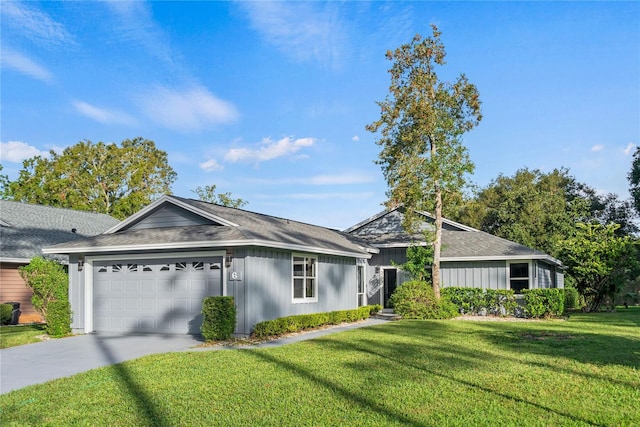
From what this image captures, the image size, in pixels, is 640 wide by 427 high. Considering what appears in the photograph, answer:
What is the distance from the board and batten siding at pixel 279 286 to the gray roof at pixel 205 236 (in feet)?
1.49

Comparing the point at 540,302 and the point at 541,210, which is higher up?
the point at 541,210

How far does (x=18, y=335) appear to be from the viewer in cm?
1524

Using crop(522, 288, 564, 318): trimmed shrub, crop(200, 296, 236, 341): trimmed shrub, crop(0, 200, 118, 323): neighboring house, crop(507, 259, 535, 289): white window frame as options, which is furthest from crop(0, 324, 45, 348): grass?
crop(507, 259, 535, 289): white window frame

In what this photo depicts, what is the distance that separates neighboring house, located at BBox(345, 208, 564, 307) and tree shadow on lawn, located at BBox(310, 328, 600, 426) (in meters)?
9.77

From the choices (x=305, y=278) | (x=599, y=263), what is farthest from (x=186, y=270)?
(x=599, y=263)

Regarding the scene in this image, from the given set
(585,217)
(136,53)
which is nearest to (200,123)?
(136,53)

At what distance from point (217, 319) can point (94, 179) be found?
3603 cm

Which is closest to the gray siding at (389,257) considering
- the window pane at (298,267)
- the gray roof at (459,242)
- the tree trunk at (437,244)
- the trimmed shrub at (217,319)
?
the gray roof at (459,242)

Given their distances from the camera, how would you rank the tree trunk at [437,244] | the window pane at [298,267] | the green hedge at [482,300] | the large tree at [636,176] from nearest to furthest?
the window pane at [298,267]
the green hedge at [482,300]
the tree trunk at [437,244]
the large tree at [636,176]

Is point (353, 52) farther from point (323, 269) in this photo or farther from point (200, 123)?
point (200, 123)

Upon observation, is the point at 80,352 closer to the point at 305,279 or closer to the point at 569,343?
the point at 305,279

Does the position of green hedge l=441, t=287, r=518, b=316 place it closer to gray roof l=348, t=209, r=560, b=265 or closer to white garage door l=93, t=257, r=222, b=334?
gray roof l=348, t=209, r=560, b=265

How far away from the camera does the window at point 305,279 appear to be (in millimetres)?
16734

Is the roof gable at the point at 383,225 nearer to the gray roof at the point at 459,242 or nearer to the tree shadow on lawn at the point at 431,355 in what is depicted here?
the gray roof at the point at 459,242
